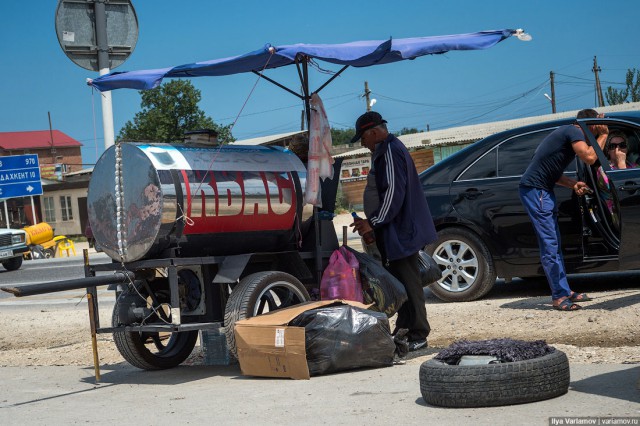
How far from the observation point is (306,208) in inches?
319

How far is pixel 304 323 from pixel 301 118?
2.38 m

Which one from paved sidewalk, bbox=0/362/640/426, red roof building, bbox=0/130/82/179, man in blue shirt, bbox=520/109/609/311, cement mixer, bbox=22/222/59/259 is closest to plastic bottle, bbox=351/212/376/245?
paved sidewalk, bbox=0/362/640/426

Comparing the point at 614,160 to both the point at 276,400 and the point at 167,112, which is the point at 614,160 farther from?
the point at 167,112

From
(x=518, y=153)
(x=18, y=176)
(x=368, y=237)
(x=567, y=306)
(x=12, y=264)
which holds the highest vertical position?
(x=18, y=176)

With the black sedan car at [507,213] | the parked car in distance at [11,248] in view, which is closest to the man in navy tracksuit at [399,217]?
the black sedan car at [507,213]

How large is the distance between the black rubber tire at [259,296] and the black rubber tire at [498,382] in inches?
85.6

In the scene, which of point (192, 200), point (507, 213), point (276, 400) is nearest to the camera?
point (276, 400)

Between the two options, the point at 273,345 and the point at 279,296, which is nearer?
the point at 273,345

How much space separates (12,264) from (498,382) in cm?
2722

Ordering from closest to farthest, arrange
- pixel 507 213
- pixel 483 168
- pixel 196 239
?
1. pixel 196 239
2. pixel 507 213
3. pixel 483 168

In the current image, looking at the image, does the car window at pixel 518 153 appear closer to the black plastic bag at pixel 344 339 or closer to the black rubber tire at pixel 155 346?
the black plastic bag at pixel 344 339

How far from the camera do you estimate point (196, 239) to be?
24.4 feet

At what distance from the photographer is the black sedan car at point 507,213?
905cm

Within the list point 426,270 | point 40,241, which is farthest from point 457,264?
point 40,241
